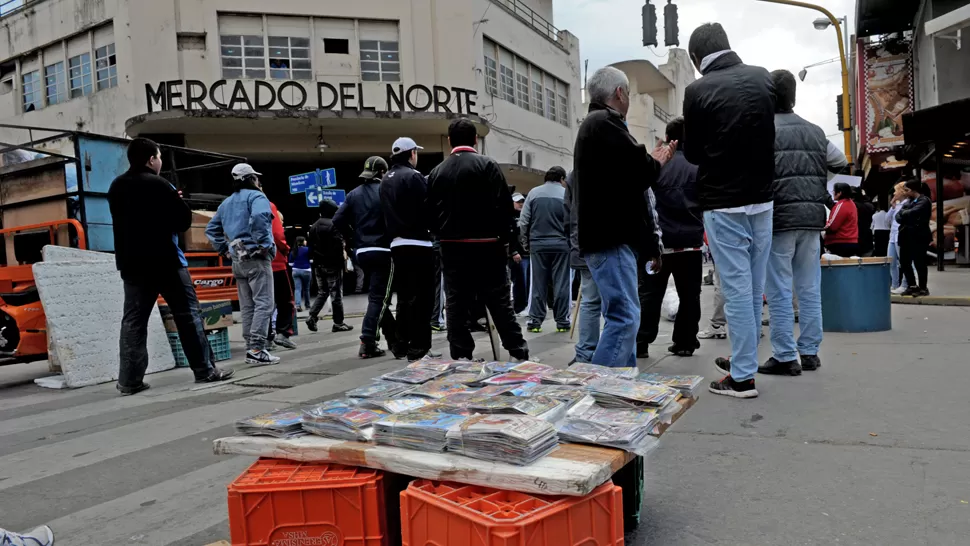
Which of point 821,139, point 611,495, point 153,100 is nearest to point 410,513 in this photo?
point 611,495

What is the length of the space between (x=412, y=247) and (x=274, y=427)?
3.75 meters

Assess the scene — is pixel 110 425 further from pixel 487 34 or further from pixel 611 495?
pixel 487 34

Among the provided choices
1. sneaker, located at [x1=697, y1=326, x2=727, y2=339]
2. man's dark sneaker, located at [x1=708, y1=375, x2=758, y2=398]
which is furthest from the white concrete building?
man's dark sneaker, located at [x1=708, y1=375, x2=758, y2=398]

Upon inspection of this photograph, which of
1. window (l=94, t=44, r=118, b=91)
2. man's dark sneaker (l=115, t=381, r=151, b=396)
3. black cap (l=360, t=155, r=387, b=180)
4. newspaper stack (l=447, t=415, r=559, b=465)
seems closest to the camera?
newspaper stack (l=447, t=415, r=559, b=465)

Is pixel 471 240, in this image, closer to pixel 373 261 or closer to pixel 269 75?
pixel 373 261

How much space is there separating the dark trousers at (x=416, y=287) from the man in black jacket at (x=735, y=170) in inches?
104

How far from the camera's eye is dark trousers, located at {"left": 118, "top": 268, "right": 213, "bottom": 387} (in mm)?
5625

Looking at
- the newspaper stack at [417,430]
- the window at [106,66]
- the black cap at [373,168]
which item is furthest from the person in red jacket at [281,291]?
the window at [106,66]

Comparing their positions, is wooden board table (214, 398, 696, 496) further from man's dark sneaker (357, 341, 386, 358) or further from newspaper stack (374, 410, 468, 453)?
man's dark sneaker (357, 341, 386, 358)

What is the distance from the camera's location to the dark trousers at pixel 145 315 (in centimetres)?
562

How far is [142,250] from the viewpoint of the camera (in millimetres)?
5566

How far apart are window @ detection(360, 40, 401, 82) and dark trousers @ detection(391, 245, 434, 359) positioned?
1526 cm

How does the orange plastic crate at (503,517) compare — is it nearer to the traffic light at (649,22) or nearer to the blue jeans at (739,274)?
the blue jeans at (739,274)

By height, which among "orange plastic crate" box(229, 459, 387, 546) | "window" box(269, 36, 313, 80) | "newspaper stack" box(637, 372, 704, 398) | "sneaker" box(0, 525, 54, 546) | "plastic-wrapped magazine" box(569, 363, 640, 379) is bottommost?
"sneaker" box(0, 525, 54, 546)
